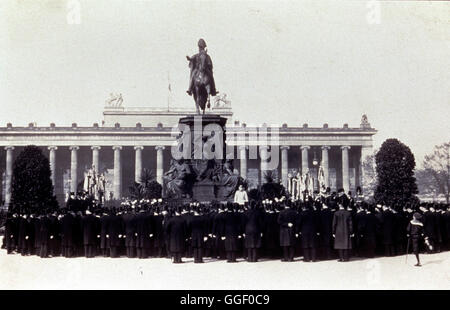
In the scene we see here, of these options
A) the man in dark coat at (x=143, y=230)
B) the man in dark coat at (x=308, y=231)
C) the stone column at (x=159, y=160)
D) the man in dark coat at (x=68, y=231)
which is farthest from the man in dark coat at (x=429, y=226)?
the stone column at (x=159, y=160)

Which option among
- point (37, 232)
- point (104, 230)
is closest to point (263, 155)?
point (37, 232)

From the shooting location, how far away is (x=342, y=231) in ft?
60.2

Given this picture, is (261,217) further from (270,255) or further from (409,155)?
(409,155)

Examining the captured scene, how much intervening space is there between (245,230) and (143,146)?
70302mm

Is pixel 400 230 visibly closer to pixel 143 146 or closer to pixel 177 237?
pixel 177 237

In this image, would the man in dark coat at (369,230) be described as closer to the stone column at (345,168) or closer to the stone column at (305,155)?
the stone column at (305,155)

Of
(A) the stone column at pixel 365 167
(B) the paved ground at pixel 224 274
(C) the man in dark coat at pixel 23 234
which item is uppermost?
(A) the stone column at pixel 365 167

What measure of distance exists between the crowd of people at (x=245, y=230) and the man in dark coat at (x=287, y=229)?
0.10 feet

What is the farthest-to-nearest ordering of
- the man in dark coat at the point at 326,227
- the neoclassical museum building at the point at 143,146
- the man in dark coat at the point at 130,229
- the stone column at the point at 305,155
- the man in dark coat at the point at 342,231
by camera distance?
the stone column at the point at 305,155
the neoclassical museum building at the point at 143,146
the man in dark coat at the point at 130,229
the man in dark coat at the point at 326,227
the man in dark coat at the point at 342,231

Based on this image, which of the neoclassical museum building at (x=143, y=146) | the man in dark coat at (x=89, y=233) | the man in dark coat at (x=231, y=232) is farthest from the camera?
the neoclassical museum building at (x=143, y=146)

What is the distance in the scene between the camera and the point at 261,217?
18734 mm

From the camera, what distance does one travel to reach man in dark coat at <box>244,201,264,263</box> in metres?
18.4

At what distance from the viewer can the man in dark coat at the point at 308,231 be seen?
1852 cm
